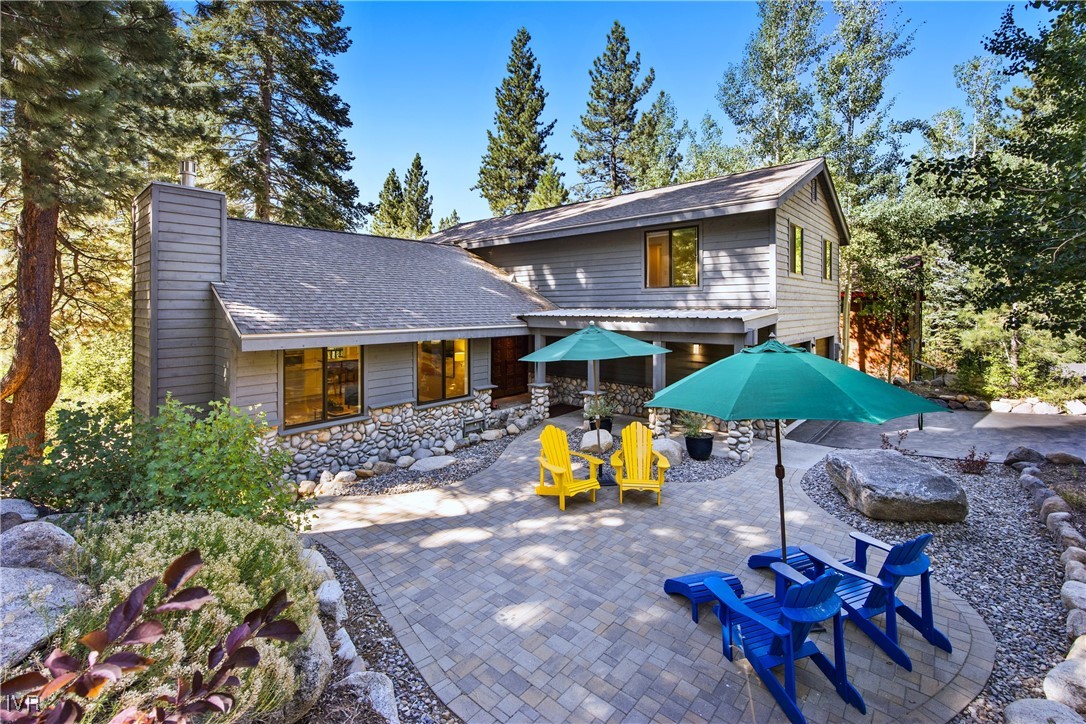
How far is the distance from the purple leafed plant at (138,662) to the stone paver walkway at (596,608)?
78.6 inches

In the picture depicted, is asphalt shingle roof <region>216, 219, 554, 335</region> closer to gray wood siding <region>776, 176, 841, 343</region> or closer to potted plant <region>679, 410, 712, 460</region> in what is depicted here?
potted plant <region>679, 410, 712, 460</region>

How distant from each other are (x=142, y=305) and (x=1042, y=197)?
46.2ft

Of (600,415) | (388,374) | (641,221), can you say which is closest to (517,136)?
(641,221)

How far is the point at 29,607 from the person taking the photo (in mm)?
2680

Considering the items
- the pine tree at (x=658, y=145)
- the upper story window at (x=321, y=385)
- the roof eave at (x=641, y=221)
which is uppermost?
the pine tree at (x=658, y=145)

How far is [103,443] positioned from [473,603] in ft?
14.8

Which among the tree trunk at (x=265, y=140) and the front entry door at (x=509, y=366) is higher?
the tree trunk at (x=265, y=140)

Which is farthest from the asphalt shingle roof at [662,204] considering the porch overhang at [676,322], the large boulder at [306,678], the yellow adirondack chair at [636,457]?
the large boulder at [306,678]

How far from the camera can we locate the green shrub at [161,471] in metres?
4.43

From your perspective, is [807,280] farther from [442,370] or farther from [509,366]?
[442,370]

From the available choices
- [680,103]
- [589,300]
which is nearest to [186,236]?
[589,300]

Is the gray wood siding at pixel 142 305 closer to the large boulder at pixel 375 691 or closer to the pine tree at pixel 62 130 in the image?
the pine tree at pixel 62 130

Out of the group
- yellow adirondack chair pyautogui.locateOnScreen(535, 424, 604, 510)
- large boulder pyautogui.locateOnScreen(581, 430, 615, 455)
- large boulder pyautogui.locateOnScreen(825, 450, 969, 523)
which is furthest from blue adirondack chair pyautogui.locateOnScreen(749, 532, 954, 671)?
large boulder pyautogui.locateOnScreen(581, 430, 615, 455)

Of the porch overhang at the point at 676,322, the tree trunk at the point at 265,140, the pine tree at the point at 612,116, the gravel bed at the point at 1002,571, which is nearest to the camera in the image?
the gravel bed at the point at 1002,571
